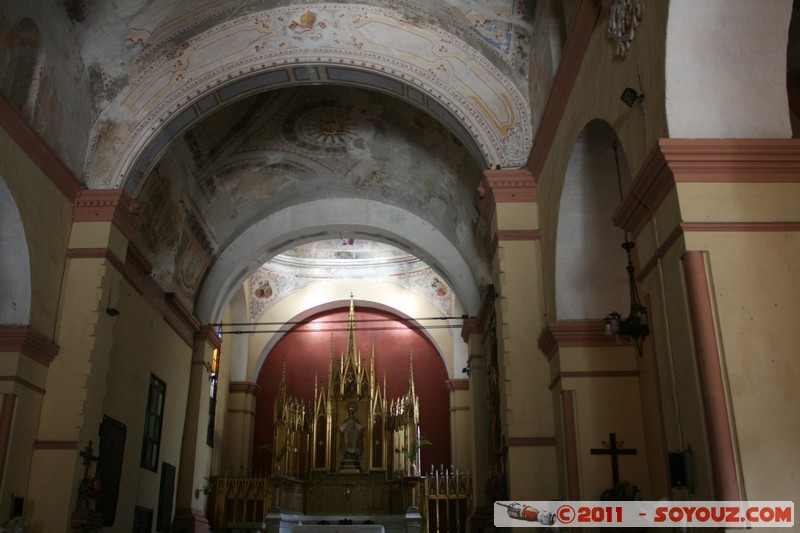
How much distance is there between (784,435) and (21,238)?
8043 millimetres

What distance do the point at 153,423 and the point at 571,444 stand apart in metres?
7.72

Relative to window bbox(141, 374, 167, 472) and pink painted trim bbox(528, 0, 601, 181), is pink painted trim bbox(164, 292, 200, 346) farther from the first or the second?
pink painted trim bbox(528, 0, 601, 181)

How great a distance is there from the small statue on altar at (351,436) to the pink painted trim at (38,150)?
9.06m

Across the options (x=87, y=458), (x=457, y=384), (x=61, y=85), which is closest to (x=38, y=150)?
(x=61, y=85)

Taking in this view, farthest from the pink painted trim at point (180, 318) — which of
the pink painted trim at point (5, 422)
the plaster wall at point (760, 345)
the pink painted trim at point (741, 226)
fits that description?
the plaster wall at point (760, 345)

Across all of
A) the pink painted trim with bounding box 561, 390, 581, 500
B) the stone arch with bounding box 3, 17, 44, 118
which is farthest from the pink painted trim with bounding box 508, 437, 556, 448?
the stone arch with bounding box 3, 17, 44, 118

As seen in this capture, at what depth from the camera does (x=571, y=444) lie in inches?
313

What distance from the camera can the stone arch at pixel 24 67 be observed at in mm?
8867

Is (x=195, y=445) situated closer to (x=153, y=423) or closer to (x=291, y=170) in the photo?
(x=153, y=423)

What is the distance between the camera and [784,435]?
4590 millimetres

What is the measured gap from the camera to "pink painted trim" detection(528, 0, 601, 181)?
7375 millimetres

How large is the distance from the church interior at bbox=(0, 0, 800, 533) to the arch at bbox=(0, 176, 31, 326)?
33mm

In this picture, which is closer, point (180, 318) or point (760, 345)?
point (760, 345)

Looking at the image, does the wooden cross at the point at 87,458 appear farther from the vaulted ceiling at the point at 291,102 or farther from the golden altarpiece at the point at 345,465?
the golden altarpiece at the point at 345,465
